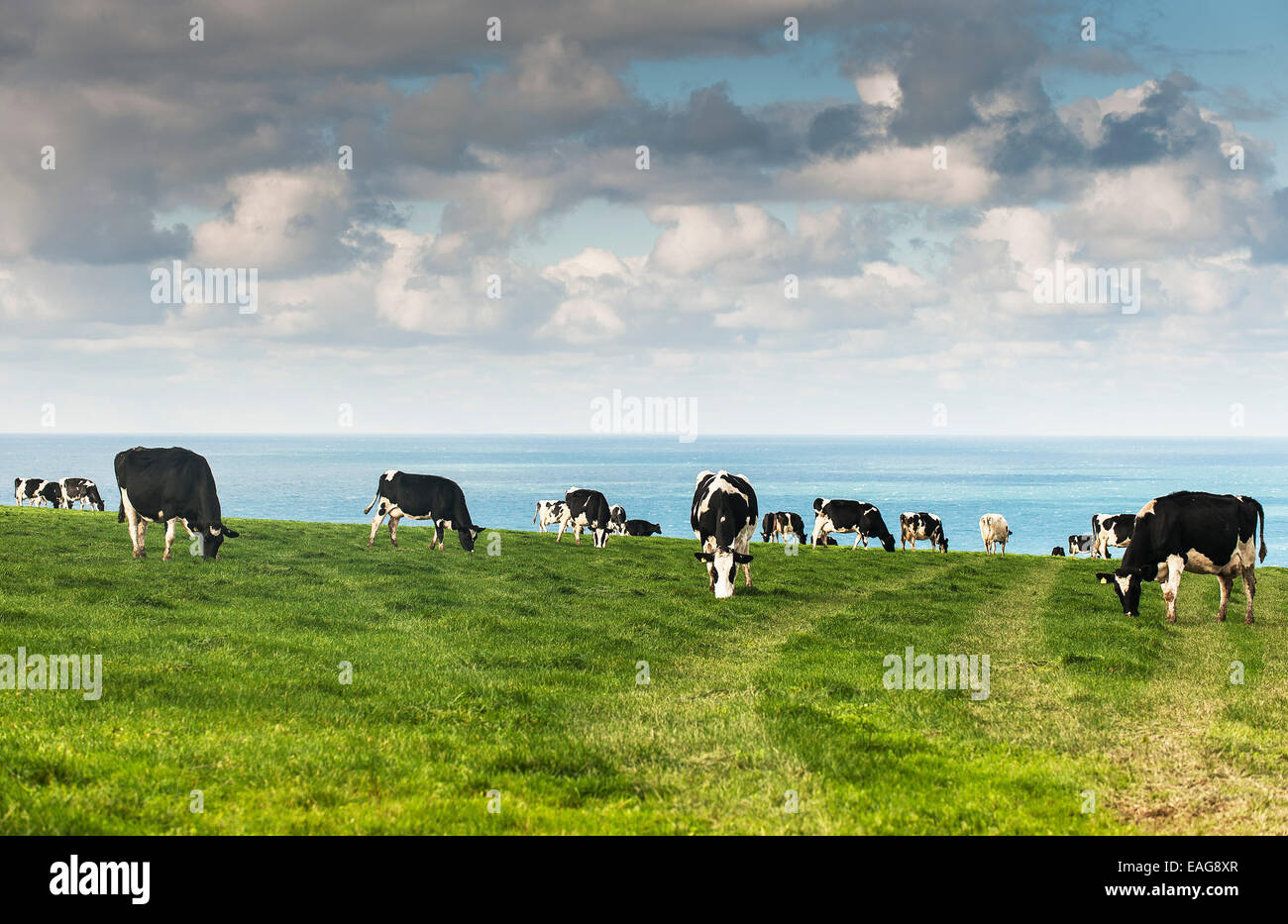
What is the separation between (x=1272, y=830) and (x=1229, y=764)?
2188 mm

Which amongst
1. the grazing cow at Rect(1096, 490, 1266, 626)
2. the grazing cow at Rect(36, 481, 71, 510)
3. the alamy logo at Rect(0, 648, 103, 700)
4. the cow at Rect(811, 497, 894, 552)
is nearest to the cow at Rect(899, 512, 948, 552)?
the cow at Rect(811, 497, 894, 552)

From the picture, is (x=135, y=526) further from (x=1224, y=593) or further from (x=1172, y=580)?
(x=1224, y=593)

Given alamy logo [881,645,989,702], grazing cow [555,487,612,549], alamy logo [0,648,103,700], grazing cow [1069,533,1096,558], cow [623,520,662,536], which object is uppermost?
grazing cow [555,487,612,549]

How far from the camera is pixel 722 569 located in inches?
946

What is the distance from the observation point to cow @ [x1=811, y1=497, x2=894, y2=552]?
51.1m

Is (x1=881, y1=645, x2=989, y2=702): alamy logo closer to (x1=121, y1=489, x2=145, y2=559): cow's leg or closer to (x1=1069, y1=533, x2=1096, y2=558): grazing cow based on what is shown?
(x1=121, y1=489, x2=145, y2=559): cow's leg

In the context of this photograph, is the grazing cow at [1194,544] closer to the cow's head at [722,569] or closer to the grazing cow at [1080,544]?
the cow's head at [722,569]

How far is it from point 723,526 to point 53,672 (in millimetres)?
16616

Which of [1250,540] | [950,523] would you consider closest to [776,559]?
[1250,540]

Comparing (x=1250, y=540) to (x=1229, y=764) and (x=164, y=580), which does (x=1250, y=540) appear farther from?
(x=164, y=580)

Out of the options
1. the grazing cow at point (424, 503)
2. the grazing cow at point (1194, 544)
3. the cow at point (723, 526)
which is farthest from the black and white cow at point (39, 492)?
the grazing cow at point (1194, 544)

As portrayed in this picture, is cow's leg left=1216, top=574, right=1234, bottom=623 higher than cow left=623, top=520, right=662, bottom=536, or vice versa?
cow's leg left=1216, top=574, right=1234, bottom=623
